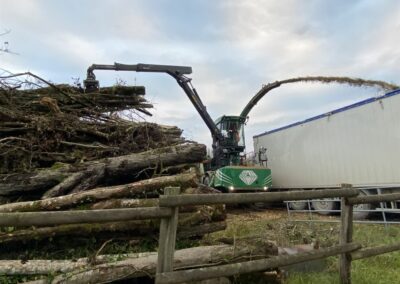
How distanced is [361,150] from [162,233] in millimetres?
10322

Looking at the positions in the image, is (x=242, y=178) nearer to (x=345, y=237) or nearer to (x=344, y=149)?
(x=344, y=149)

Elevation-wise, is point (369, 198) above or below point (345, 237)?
above

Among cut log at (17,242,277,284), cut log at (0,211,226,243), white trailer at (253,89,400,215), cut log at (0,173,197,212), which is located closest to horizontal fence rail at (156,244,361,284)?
cut log at (17,242,277,284)

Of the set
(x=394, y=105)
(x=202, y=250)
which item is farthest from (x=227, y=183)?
(x=202, y=250)

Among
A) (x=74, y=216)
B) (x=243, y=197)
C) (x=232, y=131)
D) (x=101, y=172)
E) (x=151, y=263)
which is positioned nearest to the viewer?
(x=74, y=216)

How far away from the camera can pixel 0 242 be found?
4.29 metres

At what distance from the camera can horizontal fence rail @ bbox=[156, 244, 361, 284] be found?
9.82ft

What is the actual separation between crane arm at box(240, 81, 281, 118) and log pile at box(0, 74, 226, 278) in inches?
401

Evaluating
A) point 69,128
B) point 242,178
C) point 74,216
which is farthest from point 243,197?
point 242,178

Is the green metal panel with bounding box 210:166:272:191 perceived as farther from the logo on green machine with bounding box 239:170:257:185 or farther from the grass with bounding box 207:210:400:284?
the grass with bounding box 207:210:400:284

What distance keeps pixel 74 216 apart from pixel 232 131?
44.6 ft

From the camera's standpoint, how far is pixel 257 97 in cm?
1761

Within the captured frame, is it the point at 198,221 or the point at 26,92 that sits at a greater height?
the point at 26,92

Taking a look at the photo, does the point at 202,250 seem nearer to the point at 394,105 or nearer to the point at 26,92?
the point at 26,92
